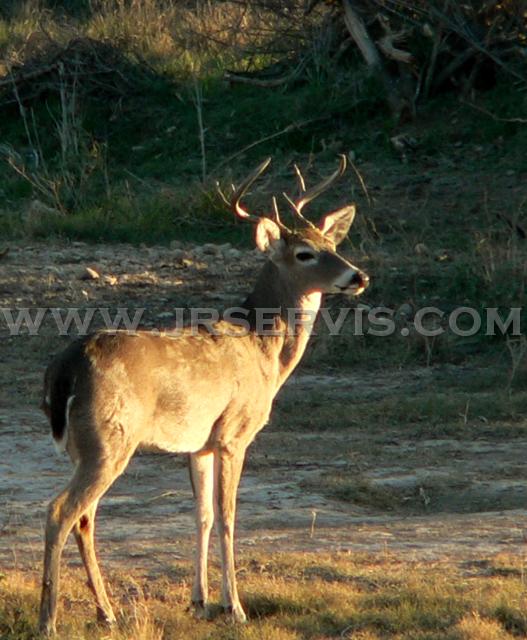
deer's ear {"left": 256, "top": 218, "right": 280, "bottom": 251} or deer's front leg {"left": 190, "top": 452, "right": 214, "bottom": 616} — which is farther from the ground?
deer's ear {"left": 256, "top": 218, "right": 280, "bottom": 251}

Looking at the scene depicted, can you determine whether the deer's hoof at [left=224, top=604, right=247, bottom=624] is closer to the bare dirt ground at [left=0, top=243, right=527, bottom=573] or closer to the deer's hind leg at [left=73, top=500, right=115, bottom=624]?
the deer's hind leg at [left=73, top=500, right=115, bottom=624]

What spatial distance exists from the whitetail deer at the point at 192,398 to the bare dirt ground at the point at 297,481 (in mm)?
847

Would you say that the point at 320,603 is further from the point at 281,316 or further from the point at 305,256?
the point at 305,256

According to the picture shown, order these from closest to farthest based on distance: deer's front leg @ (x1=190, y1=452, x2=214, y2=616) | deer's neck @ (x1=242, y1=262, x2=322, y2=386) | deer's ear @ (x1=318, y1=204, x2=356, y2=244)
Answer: deer's front leg @ (x1=190, y1=452, x2=214, y2=616) → deer's neck @ (x1=242, y1=262, x2=322, y2=386) → deer's ear @ (x1=318, y1=204, x2=356, y2=244)

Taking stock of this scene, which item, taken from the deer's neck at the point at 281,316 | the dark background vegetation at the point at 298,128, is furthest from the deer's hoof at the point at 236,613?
the dark background vegetation at the point at 298,128

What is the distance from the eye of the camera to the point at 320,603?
7230mm

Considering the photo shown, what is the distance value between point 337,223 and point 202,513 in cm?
275

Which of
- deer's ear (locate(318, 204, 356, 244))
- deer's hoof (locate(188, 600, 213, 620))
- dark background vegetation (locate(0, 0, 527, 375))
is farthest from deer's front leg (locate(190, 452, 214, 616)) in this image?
dark background vegetation (locate(0, 0, 527, 375))

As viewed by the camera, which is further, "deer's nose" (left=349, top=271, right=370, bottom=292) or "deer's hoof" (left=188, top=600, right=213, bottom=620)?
"deer's nose" (left=349, top=271, right=370, bottom=292)

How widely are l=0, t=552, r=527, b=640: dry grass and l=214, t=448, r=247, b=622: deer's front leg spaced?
5.4 inches

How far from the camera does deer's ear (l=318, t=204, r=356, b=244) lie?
373 inches

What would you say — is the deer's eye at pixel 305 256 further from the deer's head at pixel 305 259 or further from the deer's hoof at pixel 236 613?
the deer's hoof at pixel 236 613

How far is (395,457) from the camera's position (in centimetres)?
1052

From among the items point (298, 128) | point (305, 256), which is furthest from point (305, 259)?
point (298, 128)
